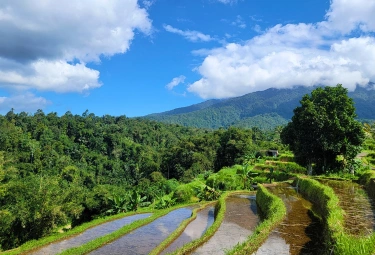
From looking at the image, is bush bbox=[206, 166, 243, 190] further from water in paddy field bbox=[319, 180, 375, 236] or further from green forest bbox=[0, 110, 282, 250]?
water in paddy field bbox=[319, 180, 375, 236]

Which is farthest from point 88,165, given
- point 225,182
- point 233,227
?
point 233,227

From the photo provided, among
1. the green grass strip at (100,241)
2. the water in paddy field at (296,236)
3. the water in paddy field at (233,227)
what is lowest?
the green grass strip at (100,241)

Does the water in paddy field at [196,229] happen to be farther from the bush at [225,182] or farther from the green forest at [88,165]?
the bush at [225,182]

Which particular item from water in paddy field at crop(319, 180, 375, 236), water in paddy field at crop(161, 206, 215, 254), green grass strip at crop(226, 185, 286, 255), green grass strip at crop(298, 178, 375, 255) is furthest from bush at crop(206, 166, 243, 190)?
water in paddy field at crop(319, 180, 375, 236)

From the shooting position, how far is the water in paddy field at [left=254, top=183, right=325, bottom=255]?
39.3ft

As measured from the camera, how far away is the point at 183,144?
76.1m

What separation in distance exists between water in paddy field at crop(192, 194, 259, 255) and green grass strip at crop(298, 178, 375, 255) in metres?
3.74

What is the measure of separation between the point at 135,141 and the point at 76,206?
99.6 m

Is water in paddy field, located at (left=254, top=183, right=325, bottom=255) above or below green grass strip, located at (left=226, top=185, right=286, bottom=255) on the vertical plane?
below

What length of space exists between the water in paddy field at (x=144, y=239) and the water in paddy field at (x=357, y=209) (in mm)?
9225

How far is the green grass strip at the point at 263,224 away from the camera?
1172 centimetres

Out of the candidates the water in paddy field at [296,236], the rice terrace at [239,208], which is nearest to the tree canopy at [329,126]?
the rice terrace at [239,208]

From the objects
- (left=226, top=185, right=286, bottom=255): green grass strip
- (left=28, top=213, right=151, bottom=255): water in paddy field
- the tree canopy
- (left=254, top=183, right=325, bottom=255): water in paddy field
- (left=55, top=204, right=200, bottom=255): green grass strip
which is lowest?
(left=28, top=213, right=151, bottom=255): water in paddy field

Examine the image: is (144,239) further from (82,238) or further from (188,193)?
(188,193)
